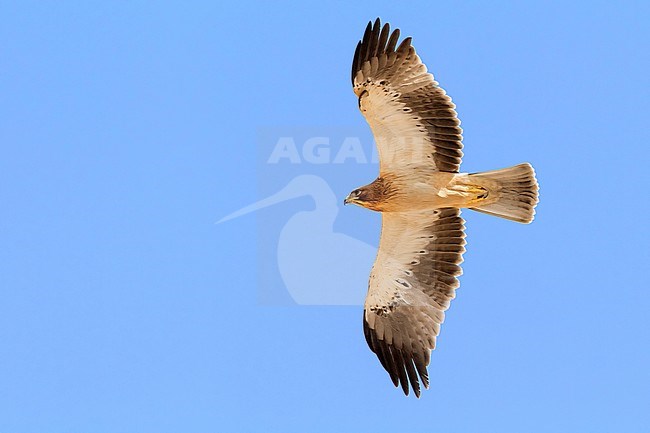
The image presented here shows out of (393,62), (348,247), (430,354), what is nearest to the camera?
(393,62)

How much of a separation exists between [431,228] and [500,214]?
78 centimetres

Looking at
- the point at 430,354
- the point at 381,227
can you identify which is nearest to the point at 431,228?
the point at 381,227

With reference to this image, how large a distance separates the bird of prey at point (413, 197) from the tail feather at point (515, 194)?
0.03ft

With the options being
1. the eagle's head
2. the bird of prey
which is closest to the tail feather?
the bird of prey

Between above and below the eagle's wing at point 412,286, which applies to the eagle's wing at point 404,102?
above

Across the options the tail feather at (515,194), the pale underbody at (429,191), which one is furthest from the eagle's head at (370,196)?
the tail feather at (515,194)

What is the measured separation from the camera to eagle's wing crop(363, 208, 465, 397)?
41.7 feet

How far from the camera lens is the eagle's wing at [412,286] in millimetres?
12711

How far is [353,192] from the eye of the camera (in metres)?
12.4

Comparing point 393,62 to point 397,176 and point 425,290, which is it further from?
point 425,290

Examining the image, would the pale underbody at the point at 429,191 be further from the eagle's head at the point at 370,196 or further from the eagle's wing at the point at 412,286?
the eagle's wing at the point at 412,286

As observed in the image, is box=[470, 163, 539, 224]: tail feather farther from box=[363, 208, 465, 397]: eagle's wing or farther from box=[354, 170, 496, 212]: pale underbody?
box=[363, 208, 465, 397]: eagle's wing

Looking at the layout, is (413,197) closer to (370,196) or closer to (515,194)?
(370,196)

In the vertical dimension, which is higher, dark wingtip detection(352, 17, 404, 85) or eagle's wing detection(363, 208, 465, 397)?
dark wingtip detection(352, 17, 404, 85)
